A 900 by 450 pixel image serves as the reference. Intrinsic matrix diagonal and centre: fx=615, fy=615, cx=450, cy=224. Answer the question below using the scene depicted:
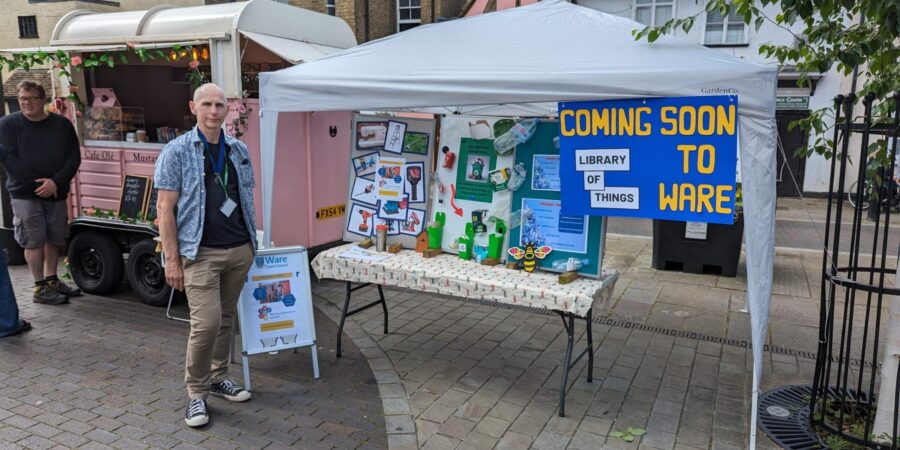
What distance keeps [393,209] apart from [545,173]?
128cm

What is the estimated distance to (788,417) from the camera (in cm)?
380

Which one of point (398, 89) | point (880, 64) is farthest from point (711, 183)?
point (398, 89)

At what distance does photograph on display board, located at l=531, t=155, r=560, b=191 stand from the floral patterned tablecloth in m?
0.59

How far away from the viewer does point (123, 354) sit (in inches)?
186

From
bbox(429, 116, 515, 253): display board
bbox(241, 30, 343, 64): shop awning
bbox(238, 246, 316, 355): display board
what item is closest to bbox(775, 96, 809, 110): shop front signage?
bbox(241, 30, 343, 64): shop awning

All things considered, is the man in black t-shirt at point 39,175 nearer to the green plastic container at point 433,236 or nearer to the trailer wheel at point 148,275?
the trailer wheel at point 148,275

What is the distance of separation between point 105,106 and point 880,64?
6.90 meters

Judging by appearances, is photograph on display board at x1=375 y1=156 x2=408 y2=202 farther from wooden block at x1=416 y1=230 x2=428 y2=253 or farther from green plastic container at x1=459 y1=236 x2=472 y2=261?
green plastic container at x1=459 y1=236 x2=472 y2=261

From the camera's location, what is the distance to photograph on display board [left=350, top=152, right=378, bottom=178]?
4898 millimetres

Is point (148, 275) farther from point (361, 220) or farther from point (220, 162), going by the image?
point (220, 162)

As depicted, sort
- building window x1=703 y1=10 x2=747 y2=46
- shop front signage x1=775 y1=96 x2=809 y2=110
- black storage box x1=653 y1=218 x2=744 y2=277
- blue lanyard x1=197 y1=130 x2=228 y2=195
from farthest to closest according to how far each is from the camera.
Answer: building window x1=703 y1=10 x2=747 y2=46 → shop front signage x1=775 y1=96 x2=809 y2=110 → black storage box x1=653 y1=218 x2=744 y2=277 → blue lanyard x1=197 y1=130 x2=228 y2=195

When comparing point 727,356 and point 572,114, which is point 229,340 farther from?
point 727,356

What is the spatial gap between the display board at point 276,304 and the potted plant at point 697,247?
4.61m

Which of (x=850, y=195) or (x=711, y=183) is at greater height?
(x=711, y=183)
